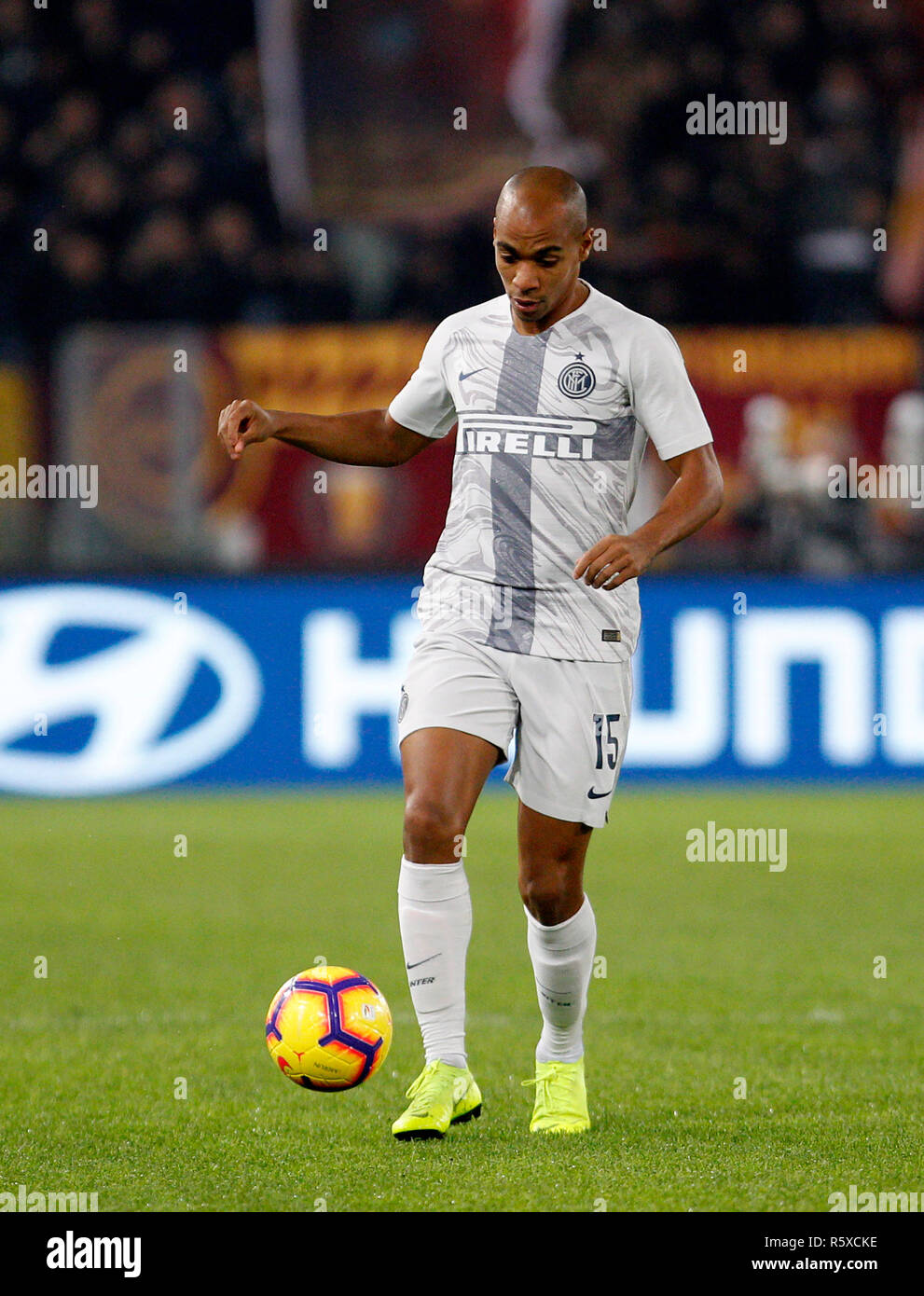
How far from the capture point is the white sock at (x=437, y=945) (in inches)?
173

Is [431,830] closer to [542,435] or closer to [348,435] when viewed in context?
[542,435]

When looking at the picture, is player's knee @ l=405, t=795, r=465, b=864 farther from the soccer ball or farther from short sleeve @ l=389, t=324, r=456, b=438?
short sleeve @ l=389, t=324, r=456, b=438

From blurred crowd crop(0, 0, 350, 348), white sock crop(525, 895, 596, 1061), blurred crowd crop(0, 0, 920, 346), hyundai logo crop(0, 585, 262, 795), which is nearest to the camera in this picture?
white sock crop(525, 895, 596, 1061)

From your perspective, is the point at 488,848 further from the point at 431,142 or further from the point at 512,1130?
the point at 431,142

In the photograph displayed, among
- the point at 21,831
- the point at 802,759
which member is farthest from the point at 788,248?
the point at 21,831

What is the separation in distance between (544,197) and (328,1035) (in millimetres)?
1924

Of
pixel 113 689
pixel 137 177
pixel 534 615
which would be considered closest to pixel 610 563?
pixel 534 615

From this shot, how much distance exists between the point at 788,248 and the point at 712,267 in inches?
25.2

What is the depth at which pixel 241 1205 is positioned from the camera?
3.68m

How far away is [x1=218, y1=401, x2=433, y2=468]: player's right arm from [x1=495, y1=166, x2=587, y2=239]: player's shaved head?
0.68 m

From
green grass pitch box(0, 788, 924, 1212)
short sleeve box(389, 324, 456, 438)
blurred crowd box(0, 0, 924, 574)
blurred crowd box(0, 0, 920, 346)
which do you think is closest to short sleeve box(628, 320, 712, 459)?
short sleeve box(389, 324, 456, 438)

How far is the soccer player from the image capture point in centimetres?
436

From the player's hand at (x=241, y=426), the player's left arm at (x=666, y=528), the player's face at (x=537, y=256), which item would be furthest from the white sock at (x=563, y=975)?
the player's face at (x=537, y=256)

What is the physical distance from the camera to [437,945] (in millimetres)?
4414
